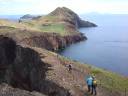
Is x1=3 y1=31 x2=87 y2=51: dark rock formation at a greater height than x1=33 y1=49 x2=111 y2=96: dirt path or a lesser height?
lesser

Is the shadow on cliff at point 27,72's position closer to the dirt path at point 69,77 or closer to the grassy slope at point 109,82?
the dirt path at point 69,77

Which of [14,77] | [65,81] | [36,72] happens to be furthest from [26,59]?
[65,81]

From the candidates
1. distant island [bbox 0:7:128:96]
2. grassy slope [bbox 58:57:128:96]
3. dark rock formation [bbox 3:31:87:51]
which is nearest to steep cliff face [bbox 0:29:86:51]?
dark rock formation [bbox 3:31:87:51]

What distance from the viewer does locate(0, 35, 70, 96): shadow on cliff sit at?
55.6 m

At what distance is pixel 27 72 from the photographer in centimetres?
7656

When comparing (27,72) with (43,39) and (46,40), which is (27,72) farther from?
(46,40)

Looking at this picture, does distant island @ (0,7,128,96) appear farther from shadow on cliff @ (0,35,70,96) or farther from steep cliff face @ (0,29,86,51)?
steep cliff face @ (0,29,86,51)

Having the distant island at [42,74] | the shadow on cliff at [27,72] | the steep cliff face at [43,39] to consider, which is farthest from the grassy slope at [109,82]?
the steep cliff face at [43,39]

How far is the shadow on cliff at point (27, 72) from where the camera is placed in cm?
5562

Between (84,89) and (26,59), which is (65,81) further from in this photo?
(26,59)

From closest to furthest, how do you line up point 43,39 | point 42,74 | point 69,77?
point 69,77 < point 42,74 < point 43,39

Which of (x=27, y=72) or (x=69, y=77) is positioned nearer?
(x=69, y=77)

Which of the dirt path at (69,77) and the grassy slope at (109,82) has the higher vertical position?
the dirt path at (69,77)

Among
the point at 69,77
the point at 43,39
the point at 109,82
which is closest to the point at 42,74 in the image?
the point at 69,77
